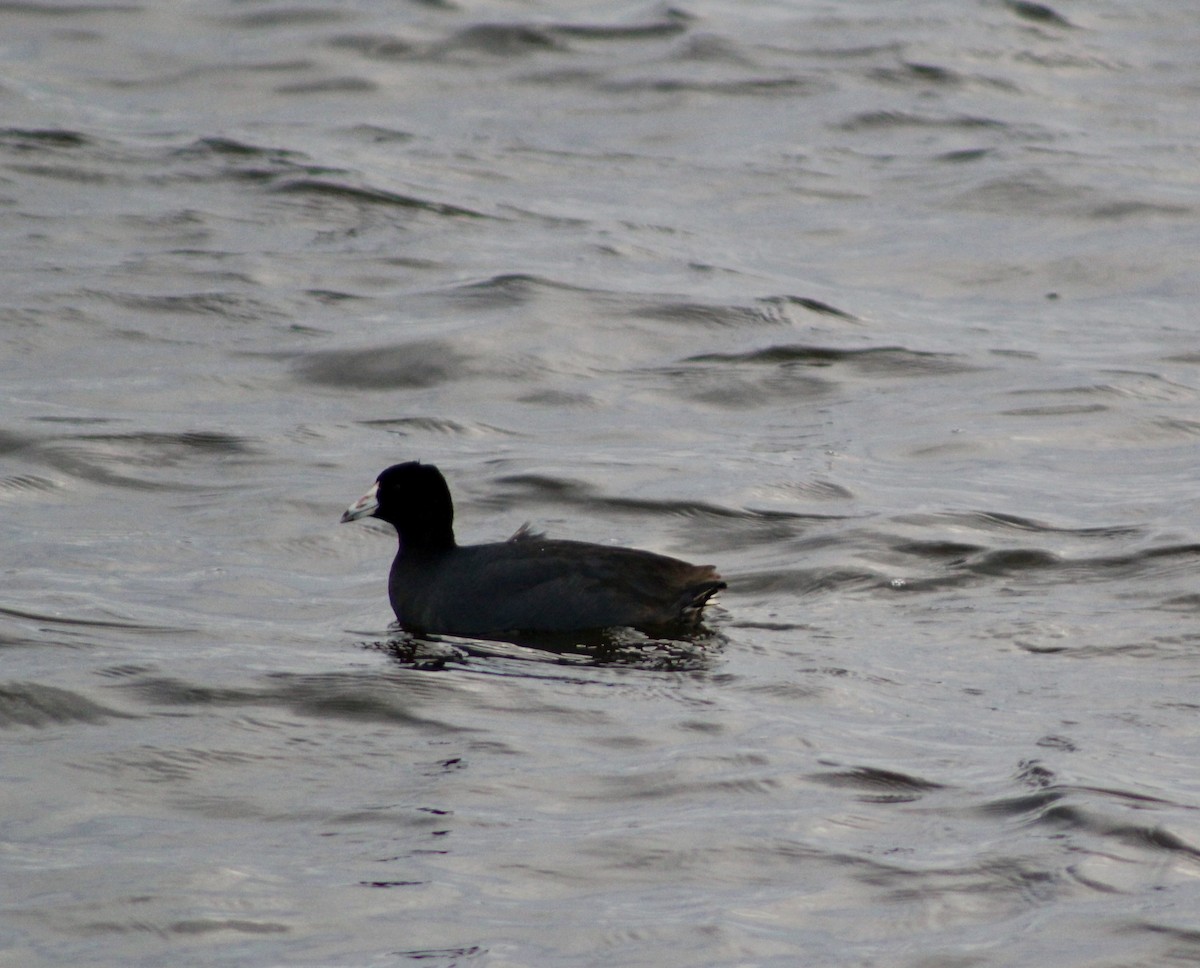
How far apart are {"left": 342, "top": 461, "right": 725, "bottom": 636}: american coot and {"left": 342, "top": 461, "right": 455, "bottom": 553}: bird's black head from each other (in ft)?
0.24

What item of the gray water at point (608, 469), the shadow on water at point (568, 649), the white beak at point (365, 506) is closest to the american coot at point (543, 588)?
the shadow on water at point (568, 649)

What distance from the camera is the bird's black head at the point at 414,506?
8.63 meters

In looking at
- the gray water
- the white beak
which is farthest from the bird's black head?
the gray water

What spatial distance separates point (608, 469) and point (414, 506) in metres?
2.09

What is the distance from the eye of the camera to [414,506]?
8672 millimetres

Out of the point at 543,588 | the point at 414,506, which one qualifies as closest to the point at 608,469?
the point at 414,506

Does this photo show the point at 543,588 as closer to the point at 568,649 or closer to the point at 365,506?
the point at 568,649

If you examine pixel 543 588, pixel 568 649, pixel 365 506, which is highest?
pixel 365 506

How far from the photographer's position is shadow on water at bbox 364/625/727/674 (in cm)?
796

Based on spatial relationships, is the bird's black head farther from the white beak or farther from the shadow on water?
the shadow on water

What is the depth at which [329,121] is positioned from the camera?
59.8 feet

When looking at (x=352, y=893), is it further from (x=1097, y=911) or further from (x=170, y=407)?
(x=170, y=407)

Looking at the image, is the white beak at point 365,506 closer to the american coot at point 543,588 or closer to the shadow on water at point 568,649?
the american coot at point 543,588

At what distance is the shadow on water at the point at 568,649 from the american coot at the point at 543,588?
0.05 m
